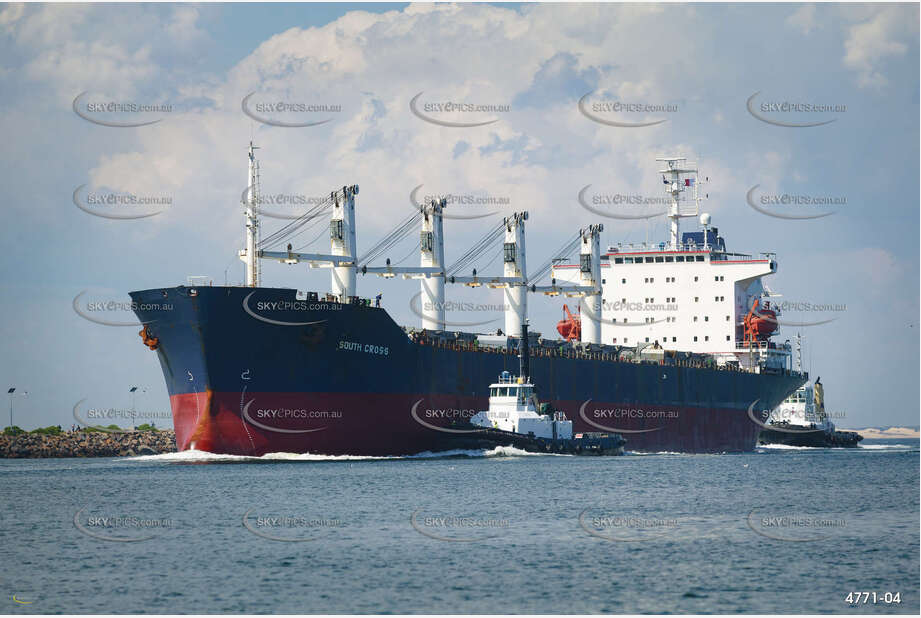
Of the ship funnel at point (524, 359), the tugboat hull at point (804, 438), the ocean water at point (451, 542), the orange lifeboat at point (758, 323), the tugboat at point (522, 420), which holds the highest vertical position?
the orange lifeboat at point (758, 323)

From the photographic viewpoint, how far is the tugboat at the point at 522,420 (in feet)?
135

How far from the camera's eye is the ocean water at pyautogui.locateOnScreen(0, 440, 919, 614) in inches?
677

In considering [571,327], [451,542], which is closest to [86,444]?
[571,327]

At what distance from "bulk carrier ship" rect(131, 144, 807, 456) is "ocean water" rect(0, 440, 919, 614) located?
2487 mm

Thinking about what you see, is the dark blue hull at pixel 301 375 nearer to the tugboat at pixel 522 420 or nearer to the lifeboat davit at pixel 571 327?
the tugboat at pixel 522 420

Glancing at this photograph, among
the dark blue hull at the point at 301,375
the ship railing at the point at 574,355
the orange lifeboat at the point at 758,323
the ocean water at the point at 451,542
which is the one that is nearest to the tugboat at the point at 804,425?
the ship railing at the point at 574,355

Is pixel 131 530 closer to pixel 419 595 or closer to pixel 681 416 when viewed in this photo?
pixel 419 595

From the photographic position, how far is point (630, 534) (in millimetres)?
22719

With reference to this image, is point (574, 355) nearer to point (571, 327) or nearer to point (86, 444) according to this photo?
point (571, 327)

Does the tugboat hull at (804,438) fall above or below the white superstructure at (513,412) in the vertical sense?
below

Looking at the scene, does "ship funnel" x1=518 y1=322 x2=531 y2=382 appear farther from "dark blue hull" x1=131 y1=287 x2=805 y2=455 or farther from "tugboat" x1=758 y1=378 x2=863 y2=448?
"tugboat" x1=758 y1=378 x2=863 y2=448

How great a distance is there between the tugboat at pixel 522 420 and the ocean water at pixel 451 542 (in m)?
5.73

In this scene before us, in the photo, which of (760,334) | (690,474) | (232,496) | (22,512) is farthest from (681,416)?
(22,512)

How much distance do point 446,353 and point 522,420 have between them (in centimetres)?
355
